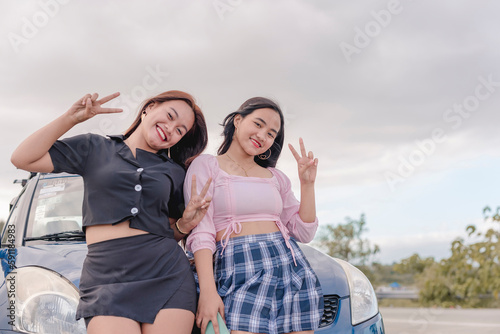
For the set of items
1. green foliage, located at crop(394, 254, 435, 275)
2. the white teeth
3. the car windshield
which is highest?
the white teeth

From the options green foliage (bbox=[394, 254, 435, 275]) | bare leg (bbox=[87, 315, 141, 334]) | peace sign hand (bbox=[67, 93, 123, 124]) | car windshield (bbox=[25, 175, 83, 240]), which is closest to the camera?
bare leg (bbox=[87, 315, 141, 334])

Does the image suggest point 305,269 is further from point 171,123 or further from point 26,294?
point 26,294

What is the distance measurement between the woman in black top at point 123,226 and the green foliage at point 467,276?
836 centimetres

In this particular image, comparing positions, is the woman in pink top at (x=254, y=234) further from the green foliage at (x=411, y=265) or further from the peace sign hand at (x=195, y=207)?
the green foliage at (x=411, y=265)

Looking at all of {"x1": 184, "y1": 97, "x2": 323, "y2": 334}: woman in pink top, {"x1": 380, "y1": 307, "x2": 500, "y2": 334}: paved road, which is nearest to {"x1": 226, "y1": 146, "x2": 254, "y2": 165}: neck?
{"x1": 184, "y1": 97, "x2": 323, "y2": 334}: woman in pink top

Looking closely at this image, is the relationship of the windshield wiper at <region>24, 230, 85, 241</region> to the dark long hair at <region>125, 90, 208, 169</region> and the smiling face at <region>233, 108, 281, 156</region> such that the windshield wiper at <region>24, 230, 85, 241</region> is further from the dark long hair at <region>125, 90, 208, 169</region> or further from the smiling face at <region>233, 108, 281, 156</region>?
the smiling face at <region>233, 108, 281, 156</region>

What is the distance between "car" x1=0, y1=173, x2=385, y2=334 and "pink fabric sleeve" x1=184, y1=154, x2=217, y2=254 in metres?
0.65

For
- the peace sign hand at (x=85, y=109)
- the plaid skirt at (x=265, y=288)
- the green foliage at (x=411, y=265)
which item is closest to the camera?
the peace sign hand at (x=85, y=109)

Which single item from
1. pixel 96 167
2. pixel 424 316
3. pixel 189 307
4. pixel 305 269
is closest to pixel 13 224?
pixel 96 167

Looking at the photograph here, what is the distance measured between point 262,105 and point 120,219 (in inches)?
36.8

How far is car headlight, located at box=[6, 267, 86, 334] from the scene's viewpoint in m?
2.35

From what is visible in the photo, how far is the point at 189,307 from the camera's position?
81.3 inches

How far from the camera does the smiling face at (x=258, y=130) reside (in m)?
Result: 2.49

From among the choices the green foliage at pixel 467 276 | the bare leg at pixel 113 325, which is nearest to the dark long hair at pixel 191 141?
the bare leg at pixel 113 325
